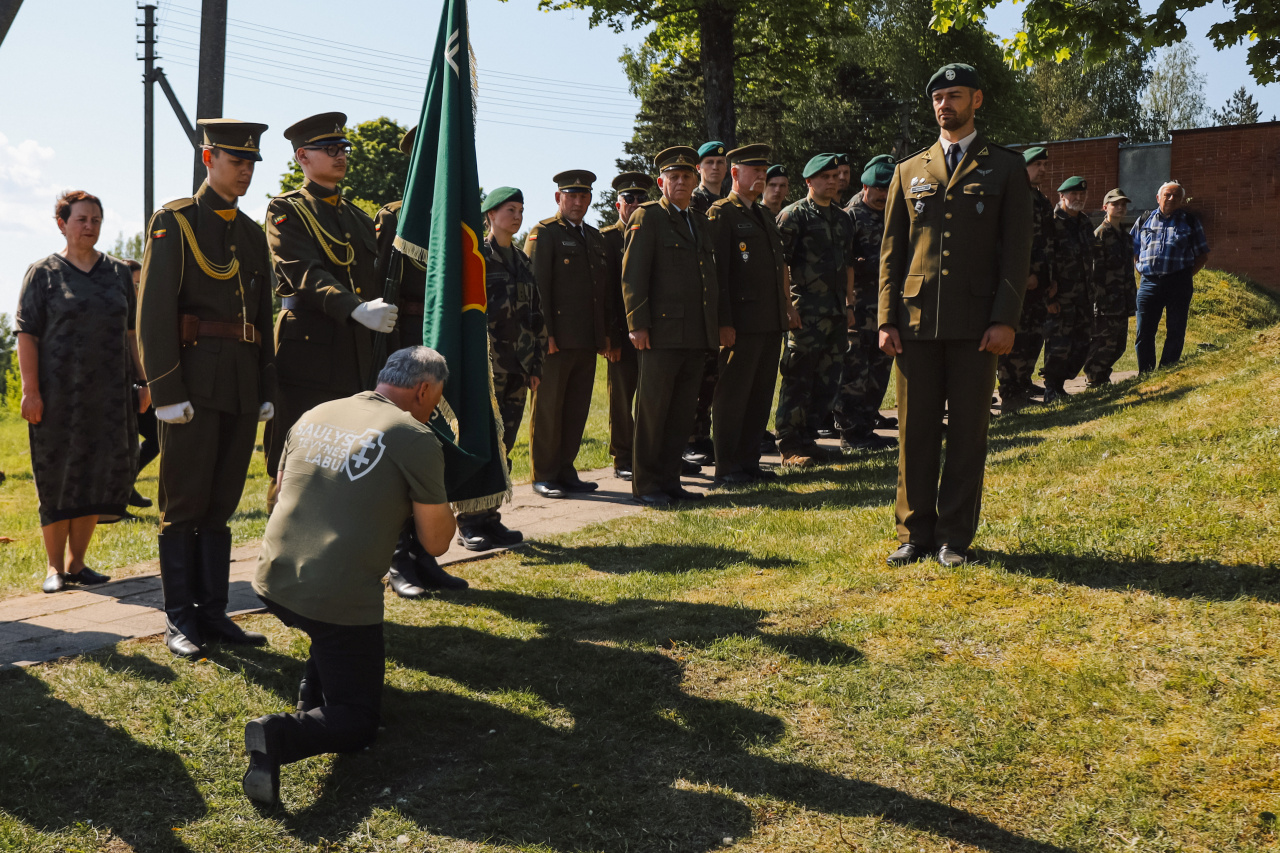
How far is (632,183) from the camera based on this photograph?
9445mm

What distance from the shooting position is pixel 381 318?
4965mm

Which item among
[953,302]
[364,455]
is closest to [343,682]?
[364,455]

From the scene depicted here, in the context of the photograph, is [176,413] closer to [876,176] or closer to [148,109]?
[876,176]

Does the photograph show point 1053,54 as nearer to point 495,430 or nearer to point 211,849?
point 495,430

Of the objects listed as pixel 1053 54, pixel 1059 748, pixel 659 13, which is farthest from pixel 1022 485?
pixel 659 13

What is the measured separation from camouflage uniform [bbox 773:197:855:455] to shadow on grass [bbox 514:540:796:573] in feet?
9.70

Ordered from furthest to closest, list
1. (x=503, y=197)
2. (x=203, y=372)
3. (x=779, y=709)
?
(x=503, y=197) → (x=203, y=372) → (x=779, y=709)

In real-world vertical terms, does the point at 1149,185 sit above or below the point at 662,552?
above

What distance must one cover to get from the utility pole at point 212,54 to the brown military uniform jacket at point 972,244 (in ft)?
24.9

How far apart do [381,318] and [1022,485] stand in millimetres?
3943

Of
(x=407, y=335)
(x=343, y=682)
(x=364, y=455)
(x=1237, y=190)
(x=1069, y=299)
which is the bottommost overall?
(x=343, y=682)

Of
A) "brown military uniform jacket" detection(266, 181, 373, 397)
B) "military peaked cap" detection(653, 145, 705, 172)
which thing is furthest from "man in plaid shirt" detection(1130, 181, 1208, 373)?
"brown military uniform jacket" detection(266, 181, 373, 397)

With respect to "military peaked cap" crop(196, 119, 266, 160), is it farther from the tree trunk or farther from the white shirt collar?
the tree trunk

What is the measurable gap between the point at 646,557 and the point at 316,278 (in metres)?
2.43
